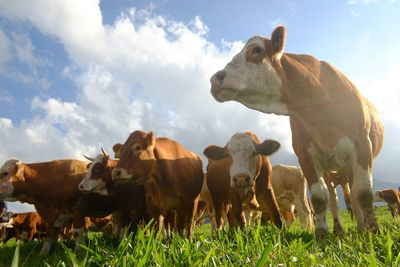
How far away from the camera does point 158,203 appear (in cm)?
607

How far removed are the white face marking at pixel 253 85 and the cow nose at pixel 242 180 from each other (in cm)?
131

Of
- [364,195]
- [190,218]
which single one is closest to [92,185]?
[190,218]

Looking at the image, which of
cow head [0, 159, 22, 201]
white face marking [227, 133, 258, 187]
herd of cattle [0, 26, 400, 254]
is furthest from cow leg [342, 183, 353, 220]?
cow head [0, 159, 22, 201]

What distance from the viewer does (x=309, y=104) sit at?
4664mm

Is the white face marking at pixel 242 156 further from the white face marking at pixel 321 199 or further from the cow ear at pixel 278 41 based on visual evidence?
the cow ear at pixel 278 41

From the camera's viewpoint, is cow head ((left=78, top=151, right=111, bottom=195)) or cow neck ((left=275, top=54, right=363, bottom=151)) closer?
cow neck ((left=275, top=54, right=363, bottom=151))

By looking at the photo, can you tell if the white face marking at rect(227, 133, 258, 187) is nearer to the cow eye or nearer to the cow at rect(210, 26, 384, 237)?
the cow at rect(210, 26, 384, 237)

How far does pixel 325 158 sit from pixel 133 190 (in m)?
3.99

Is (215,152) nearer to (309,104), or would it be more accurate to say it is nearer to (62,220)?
(309,104)

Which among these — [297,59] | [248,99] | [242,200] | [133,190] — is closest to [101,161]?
[133,190]

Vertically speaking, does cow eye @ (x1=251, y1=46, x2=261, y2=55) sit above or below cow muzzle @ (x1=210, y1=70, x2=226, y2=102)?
above

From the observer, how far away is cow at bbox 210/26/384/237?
4395 millimetres

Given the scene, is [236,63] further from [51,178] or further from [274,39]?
[51,178]

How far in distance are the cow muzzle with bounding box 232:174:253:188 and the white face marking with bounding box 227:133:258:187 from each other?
34mm
